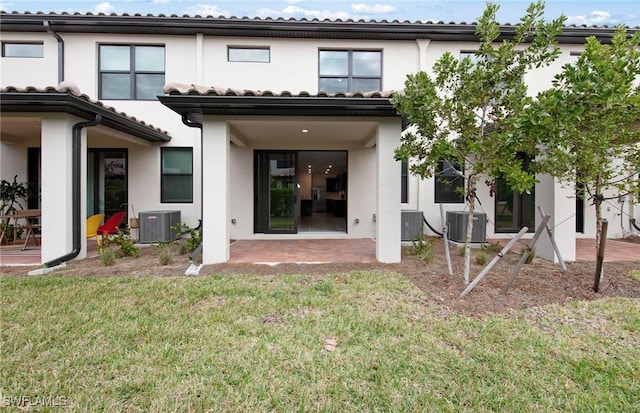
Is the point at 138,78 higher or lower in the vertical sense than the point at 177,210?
higher

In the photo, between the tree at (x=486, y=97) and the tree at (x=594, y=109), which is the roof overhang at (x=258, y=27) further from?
the tree at (x=594, y=109)

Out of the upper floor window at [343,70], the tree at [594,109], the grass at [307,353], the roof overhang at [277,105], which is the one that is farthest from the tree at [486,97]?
the upper floor window at [343,70]

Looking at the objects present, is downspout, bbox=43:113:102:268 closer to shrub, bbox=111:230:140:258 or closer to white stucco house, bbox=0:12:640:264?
shrub, bbox=111:230:140:258

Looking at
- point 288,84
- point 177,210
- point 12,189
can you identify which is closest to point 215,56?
point 288,84

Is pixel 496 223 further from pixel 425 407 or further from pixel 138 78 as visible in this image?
pixel 138 78

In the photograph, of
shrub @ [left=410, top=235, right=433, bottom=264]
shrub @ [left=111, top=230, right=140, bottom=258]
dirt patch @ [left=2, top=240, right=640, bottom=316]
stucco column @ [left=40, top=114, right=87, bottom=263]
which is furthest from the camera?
shrub @ [left=111, top=230, right=140, bottom=258]

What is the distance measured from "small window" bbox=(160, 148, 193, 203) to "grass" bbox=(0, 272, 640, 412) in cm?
470

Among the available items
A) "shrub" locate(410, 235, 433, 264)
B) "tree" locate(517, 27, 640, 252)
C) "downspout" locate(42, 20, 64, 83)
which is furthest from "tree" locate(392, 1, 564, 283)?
"downspout" locate(42, 20, 64, 83)

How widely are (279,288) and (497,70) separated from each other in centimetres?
408

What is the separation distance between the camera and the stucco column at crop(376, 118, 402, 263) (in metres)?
5.52

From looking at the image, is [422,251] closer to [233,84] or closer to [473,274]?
[473,274]

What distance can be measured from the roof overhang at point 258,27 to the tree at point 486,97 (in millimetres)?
5462

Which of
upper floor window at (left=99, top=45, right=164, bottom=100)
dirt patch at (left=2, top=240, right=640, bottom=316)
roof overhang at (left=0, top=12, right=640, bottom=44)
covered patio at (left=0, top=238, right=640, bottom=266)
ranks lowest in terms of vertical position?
dirt patch at (left=2, top=240, right=640, bottom=316)

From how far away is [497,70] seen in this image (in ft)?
11.7
